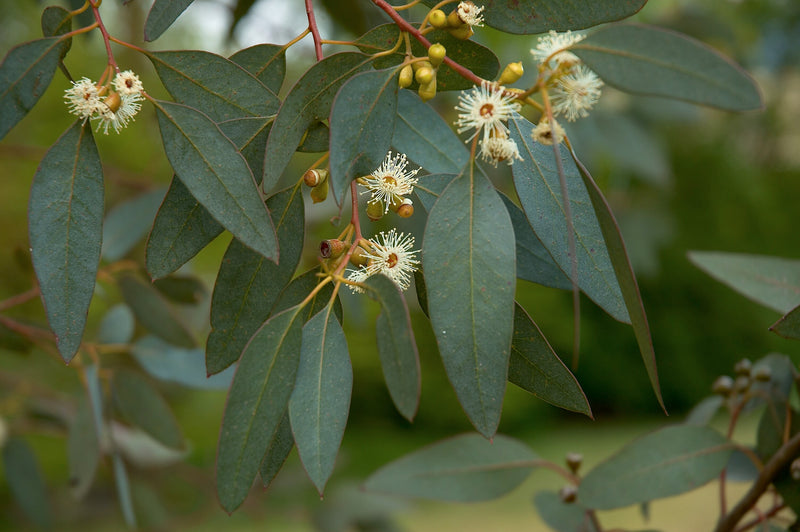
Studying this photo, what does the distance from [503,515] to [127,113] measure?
12.1 ft

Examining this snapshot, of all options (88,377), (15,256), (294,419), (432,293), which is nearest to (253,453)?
(294,419)

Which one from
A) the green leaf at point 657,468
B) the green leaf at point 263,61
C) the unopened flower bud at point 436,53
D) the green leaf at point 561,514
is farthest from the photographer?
the green leaf at point 561,514

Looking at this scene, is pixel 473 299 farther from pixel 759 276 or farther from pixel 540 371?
pixel 759 276

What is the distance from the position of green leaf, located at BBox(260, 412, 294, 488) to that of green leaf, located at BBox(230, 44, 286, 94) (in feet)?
0.87

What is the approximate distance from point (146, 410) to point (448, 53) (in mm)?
674

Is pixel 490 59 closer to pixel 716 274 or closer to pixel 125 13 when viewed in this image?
pixel 716 274

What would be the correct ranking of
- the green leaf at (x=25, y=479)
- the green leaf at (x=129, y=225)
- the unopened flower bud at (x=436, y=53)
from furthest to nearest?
the green leaf at (x=25, y=479), the green leaf at (x=129, y=225), the unopened flower bud at (x=436, y=53)

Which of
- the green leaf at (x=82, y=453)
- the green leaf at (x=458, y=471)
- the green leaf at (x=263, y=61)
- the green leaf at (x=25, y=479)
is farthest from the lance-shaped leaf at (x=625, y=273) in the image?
the green leaf at (x=25, y=479)

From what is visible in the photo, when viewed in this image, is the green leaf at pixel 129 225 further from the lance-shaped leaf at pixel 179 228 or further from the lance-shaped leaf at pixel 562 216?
the lance-shaped leaf at pixel 562 216

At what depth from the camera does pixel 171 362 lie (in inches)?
41.6

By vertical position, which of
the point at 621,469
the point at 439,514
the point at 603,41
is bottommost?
the point at 439,514

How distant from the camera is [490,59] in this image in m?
0.53

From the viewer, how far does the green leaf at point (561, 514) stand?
0.84 m

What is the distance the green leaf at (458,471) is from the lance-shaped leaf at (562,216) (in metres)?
0.35
